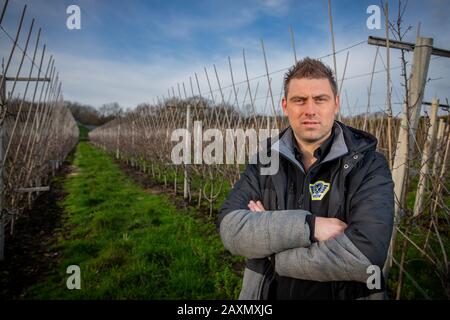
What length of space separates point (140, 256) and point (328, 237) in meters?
2.76

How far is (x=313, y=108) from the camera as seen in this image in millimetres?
1335

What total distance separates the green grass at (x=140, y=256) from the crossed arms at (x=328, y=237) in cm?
A: 165

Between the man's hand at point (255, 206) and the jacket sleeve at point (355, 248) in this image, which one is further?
the man's hand at point (255, 206)

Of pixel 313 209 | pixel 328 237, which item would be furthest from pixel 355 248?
pixel 313 209

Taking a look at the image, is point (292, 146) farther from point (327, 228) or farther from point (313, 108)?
point (327, 228)

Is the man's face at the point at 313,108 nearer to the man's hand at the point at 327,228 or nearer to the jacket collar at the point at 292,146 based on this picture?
the jacket collar at the point at 292,146

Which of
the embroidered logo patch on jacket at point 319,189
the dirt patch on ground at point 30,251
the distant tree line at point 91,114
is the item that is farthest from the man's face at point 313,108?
the distant tree line at point 91,114

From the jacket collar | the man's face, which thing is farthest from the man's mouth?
the jacket collar

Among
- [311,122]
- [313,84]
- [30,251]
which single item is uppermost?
[313,84]

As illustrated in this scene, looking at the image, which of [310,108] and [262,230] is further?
[310,108]

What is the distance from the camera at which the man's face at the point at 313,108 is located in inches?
52.7

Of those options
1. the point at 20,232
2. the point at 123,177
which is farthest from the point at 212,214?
the point at 123,177

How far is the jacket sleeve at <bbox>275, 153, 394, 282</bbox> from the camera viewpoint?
107 cm
